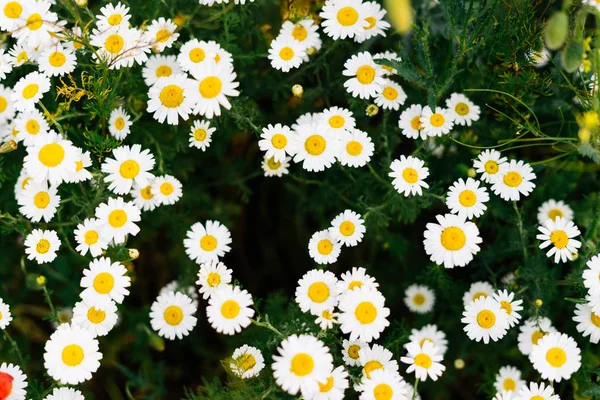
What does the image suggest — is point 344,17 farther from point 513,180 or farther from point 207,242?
point 207,242

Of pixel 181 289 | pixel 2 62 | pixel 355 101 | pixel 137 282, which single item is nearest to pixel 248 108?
pixel 355 101

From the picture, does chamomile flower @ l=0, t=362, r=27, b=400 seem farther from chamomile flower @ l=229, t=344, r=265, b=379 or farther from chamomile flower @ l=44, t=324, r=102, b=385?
chamomile flower @ l=229, t=344, r=265, b=379

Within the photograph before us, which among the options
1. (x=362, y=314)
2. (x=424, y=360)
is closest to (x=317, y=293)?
(x=362, y=314)

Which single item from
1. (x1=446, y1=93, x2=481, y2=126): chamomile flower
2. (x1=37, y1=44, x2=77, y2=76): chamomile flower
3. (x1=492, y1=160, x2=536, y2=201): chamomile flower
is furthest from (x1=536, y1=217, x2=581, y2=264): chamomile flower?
(x1=37, y1=44, x2=77, y2=76): chamomile flower

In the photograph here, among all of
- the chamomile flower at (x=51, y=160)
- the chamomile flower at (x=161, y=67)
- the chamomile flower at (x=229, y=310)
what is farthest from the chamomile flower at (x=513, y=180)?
the chamomile flower at (x=51, y=160)

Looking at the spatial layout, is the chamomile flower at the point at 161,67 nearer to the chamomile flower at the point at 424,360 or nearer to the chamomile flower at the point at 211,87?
the chamomile flower at the point at 211,87

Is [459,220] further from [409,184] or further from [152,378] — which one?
[152,378]
